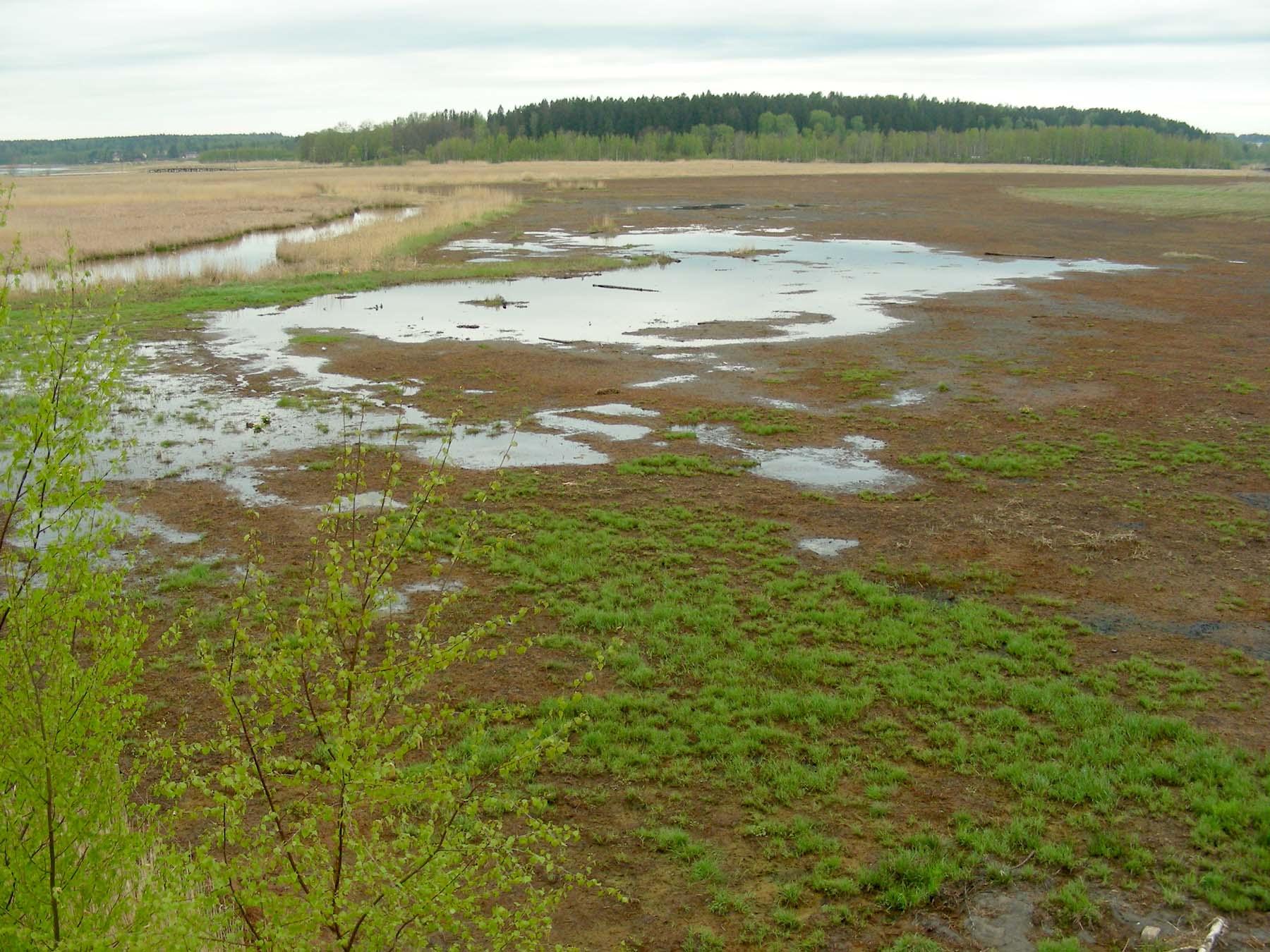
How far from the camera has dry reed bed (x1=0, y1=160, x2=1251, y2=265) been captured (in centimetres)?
4038

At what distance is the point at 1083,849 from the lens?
6184 mm

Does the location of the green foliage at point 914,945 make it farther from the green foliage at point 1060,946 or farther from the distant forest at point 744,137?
the distant forest at point 744,137

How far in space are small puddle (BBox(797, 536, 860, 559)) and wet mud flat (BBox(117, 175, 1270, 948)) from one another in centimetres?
4

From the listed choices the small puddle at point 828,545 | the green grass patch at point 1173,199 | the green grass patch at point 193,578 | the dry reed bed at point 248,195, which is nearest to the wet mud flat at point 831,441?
the small puddle at point 828,545

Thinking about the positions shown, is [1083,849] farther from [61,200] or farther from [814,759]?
[61,200]

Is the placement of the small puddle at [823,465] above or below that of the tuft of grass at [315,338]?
below

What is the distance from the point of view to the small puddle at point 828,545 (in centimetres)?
1101

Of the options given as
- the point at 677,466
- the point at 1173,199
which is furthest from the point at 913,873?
the point at 1173,199

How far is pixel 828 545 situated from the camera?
36.9 ft

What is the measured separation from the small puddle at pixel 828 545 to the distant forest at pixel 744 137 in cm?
14056

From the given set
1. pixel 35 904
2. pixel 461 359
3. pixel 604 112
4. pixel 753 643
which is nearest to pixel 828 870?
pixel 753 643

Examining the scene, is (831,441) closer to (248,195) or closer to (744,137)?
(248,195)

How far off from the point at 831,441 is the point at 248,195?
63384 millimetres

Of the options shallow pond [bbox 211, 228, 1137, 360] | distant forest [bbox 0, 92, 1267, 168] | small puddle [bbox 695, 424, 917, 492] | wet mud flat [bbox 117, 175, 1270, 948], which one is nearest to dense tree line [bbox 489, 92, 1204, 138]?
distant forest [bbox 0, 92, 1267, 168]
